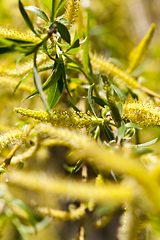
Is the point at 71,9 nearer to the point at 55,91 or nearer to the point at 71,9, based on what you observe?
the point at 71,9

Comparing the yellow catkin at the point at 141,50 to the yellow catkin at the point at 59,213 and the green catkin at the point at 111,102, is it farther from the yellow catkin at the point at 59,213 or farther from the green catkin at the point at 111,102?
the yellow catkin at the point at 59,213

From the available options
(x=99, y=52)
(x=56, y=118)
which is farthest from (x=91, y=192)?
(x=99, y=52)

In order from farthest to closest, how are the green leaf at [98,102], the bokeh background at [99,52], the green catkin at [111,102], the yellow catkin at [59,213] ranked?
1. the bokeh background at [99,52]
2. the yellow catkin at [59,213]
3. the green leaf at [98,102]
4. the green catkin at [111,102]

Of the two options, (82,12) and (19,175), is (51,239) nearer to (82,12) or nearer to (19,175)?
(19,175)

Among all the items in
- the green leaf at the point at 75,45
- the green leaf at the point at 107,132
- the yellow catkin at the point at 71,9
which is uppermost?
the yellow catkin at the point at 71,9

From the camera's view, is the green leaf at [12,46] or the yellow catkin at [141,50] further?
the yellow catkin at [141,50]

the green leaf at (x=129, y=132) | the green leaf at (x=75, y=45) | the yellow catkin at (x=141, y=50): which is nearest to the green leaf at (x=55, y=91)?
the green leaf at (x=75, y=45)

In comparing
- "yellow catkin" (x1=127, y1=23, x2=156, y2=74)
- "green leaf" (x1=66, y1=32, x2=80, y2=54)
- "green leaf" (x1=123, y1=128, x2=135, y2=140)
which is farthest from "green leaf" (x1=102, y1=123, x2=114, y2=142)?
"yellow catkin" (x1=127, y1=23, x2=156, y2=74)

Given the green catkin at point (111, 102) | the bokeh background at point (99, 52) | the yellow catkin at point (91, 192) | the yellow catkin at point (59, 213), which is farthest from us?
the bokeh background at point (99, 52)

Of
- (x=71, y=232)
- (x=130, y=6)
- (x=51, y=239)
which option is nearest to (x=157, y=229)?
(x=51, y=239)
